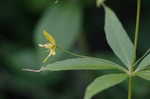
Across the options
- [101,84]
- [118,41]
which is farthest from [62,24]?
[101,84]

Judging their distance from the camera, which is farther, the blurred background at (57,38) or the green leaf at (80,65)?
the blurred background at (57,38)

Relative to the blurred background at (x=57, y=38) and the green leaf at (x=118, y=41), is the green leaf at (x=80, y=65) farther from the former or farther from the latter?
the blurred background at (x=57, y=38)

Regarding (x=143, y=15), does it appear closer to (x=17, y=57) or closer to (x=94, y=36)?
(x=94, y=36)

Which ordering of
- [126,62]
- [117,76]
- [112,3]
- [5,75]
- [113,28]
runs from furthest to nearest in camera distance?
[112,3]
[5,75]
[113,28]
[126,62]
[117,76]

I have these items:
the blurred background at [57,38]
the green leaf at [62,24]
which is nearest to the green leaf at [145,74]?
the green leaf at [62,24]

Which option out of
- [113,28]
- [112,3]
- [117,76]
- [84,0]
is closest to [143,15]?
[112,3]

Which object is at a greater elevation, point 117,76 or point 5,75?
point 117,76

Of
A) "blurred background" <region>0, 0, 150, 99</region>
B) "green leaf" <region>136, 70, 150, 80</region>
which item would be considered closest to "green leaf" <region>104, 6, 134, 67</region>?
"green leaf" <region>136, 70, 150, 80</region>
